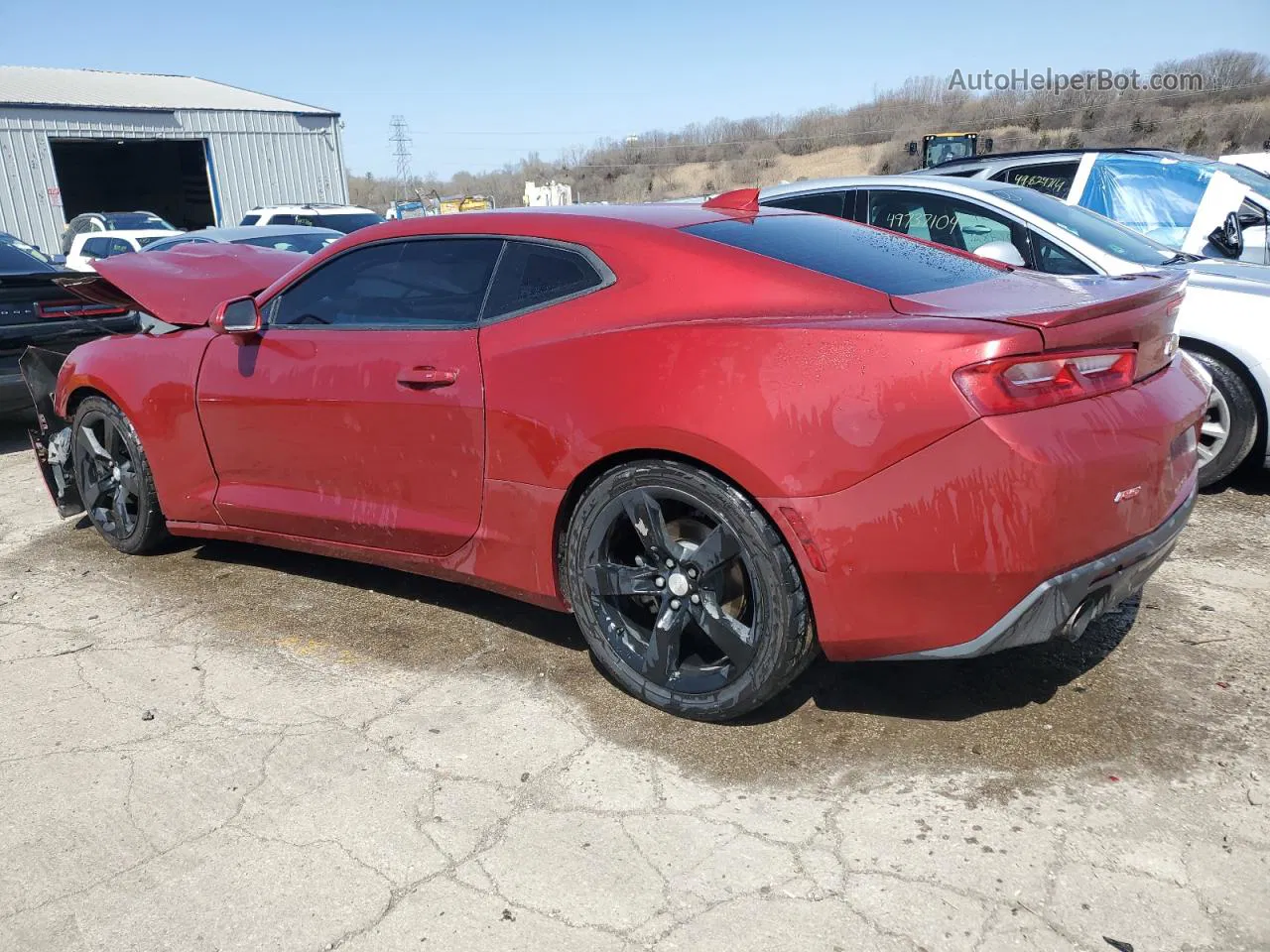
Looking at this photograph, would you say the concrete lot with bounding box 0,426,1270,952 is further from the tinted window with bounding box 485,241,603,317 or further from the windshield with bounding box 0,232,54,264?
the windshield with bounding box 0,232,54,264

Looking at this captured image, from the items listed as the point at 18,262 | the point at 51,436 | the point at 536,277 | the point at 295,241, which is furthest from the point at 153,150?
the point at 536,277

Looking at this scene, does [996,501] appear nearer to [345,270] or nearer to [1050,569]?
[1050,569]

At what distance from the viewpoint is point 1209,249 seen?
6.09m

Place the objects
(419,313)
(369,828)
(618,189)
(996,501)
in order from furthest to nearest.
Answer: (618,189)
(419,313)
(369,828)
(996,501)

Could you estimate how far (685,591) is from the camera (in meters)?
2.94

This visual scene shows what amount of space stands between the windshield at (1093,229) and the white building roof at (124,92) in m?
32.1

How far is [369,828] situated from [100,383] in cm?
290

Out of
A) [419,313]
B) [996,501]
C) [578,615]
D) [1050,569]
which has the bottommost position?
[578,615]

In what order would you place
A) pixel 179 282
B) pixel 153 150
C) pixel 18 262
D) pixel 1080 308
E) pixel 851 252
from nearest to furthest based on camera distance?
1. pixel 1080 308
2. pixel 851 252
3. pixel 179 282
4. pixel 18 262
5. pixel 153 150

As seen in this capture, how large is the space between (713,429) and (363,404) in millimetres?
1434

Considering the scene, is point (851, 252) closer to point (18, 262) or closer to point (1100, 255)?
point (1100, 255)

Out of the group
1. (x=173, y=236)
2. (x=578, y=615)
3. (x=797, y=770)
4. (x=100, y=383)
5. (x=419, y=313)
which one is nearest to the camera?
(x=797, y=770)

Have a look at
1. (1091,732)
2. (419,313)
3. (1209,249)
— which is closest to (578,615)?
(419,313)

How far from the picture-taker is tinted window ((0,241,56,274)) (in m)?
7.59
